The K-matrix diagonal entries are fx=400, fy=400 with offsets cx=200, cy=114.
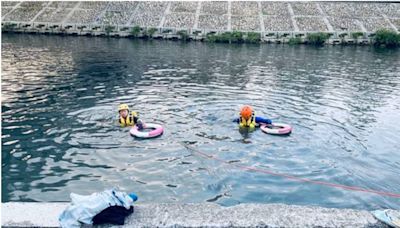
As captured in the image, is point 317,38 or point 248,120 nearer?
point 248,120

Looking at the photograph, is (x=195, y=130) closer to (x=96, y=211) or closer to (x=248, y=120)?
(x=248, y=120)

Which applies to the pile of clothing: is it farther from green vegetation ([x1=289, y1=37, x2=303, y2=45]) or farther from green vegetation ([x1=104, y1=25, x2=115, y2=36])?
green vegetation ([x1=104, y1=25, x2=115, y2=36])

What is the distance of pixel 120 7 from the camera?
56781mm

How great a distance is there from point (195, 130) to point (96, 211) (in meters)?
9.15

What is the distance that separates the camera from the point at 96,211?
650 cm

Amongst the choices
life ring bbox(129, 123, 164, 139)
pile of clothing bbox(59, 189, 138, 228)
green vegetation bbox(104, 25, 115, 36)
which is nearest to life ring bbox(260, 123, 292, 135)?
life ring bbox(129, 123, 164, 139)

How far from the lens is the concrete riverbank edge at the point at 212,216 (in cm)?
646

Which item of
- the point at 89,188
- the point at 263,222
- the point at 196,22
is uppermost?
the point at 196,22

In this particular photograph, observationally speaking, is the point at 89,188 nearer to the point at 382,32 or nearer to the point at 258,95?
the point at 258,95

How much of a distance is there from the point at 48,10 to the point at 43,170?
49.2 metres

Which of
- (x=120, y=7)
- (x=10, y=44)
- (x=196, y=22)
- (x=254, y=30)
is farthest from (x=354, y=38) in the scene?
(x=10, y=44)

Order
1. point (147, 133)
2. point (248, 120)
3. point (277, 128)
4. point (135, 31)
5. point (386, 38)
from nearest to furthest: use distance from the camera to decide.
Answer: point (147, 133), point (248, 120), point (277, 128), point (386, 38), point (135, 31)

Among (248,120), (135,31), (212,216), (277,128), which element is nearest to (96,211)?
(212,216)

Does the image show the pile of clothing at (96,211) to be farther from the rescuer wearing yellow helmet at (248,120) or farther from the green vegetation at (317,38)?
the green vegetation at (317,38)
